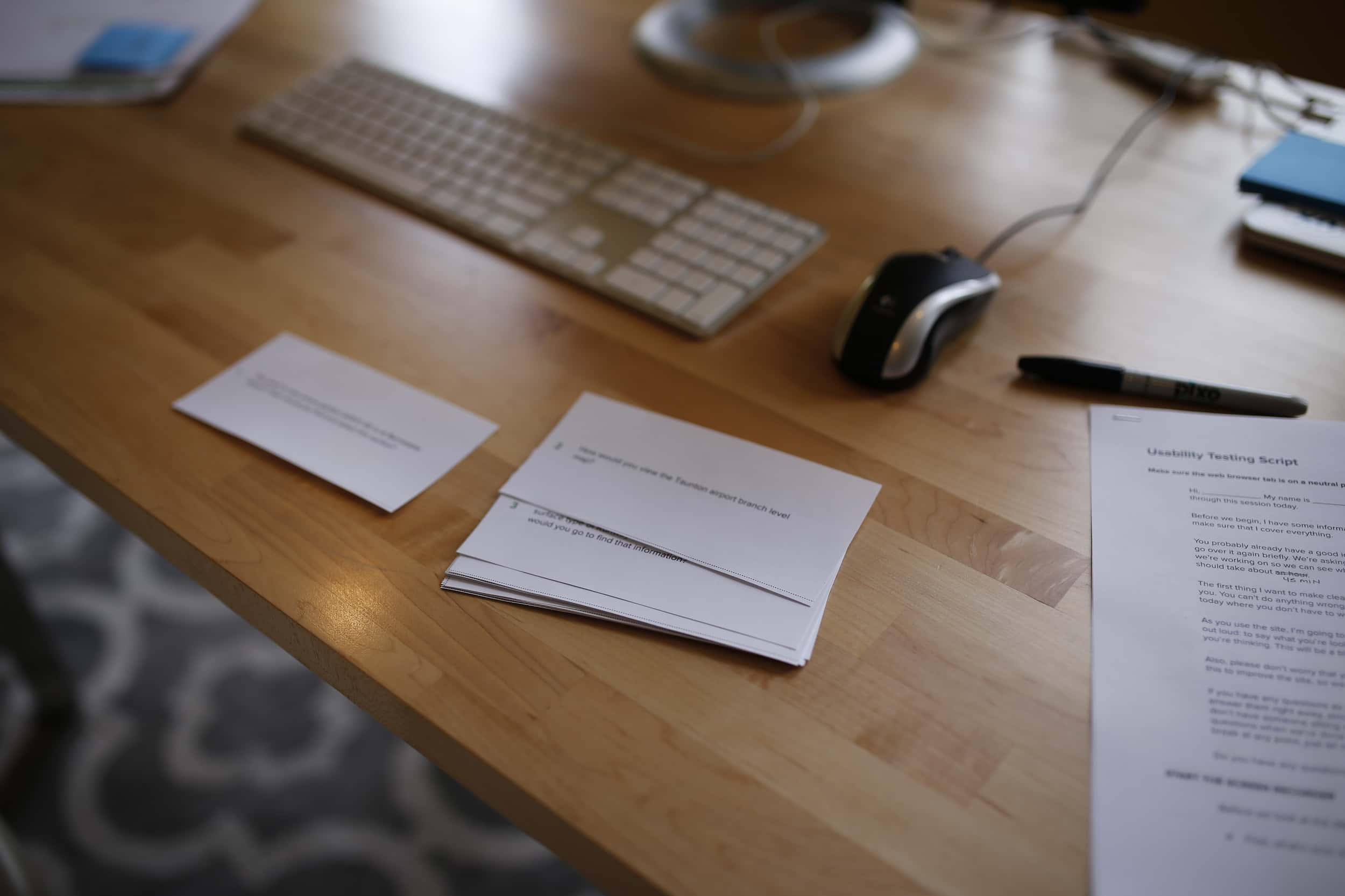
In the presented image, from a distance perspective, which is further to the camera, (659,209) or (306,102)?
(306,102)

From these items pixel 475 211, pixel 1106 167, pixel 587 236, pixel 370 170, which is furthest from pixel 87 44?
pixel 1106 167

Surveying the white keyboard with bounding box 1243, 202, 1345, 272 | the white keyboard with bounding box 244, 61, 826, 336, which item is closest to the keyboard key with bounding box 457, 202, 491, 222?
the white keyboard with bounding box 244, 61, 826, 336

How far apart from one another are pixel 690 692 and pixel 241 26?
104 centimetres

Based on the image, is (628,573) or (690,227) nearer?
(628,573)

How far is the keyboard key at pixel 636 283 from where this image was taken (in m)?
0.73

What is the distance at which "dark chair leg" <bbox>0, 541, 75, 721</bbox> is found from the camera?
120cm

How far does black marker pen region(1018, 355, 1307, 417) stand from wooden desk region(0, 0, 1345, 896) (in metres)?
0.02

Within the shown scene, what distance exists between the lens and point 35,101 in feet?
3.31

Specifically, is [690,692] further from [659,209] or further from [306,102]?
[306,102]

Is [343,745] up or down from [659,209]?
down

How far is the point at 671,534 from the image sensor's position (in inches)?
22.1

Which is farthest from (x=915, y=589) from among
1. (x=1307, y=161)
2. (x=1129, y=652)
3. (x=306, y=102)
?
(x=306, y=102)

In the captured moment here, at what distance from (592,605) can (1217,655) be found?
1.06 ft

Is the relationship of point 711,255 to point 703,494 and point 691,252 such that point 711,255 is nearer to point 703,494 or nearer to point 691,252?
point 691,252
